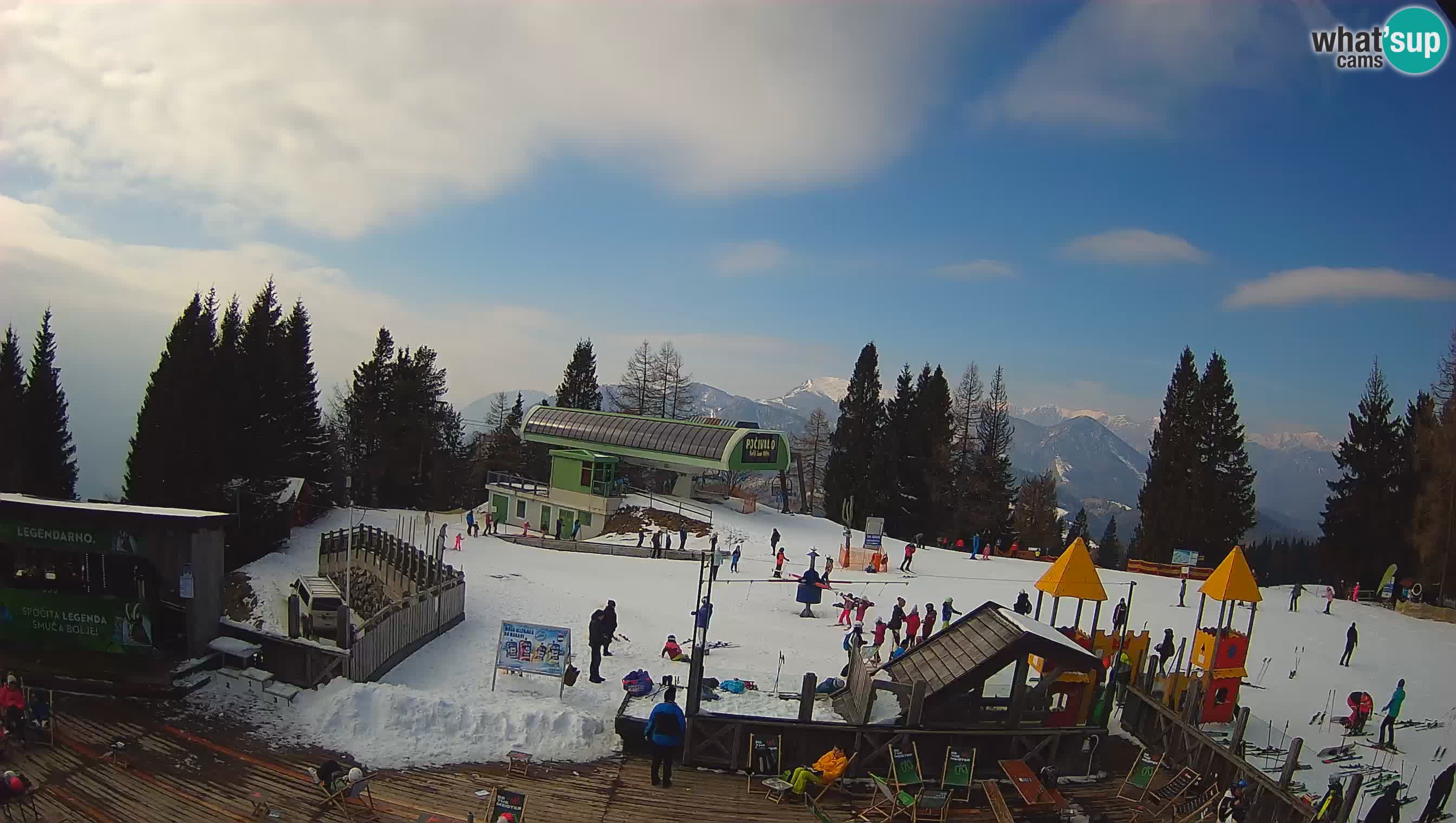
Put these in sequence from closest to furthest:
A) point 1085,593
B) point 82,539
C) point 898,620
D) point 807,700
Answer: point 807,700, point 82,539, point 1085,593, point 898,620

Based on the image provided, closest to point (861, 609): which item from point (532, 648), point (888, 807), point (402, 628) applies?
point (532, 648)

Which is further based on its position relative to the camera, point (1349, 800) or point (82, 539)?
point (82, 539)

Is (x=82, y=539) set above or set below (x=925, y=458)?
below

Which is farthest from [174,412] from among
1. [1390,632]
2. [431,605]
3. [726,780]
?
[1390,632]

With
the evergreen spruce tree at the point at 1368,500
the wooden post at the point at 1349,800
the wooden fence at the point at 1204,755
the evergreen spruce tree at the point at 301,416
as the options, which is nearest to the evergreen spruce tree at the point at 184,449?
the evergreen spruce tree at the point at 301,416

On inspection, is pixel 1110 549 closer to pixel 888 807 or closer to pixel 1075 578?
pixel 1075 578

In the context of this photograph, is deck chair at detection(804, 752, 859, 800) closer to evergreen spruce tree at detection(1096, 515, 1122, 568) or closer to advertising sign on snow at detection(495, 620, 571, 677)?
advertising sign on snow at detection(495, 620, 571, 677)
